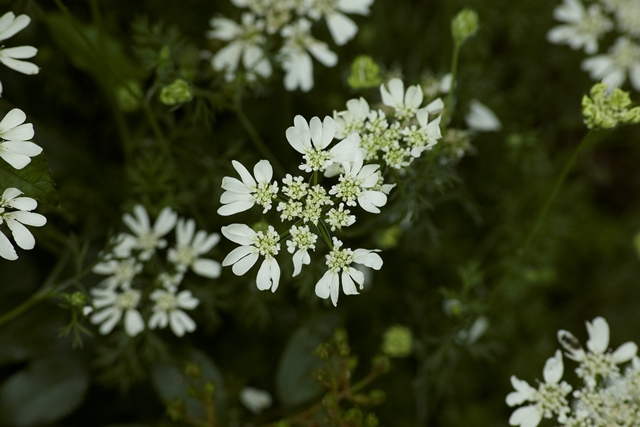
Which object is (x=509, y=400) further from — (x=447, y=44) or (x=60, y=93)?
(x=60, y=93)

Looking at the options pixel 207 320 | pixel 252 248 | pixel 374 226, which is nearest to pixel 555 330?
pixel 374 226

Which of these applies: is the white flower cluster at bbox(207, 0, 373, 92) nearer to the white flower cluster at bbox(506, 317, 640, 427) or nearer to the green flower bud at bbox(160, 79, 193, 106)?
the green flower bud at bbox(160, 79, 193, 106)

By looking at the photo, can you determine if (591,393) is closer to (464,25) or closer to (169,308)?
(464,25)

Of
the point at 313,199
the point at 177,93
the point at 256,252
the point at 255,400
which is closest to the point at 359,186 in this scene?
the point at 313,199

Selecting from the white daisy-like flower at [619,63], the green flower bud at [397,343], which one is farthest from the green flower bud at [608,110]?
the white daisy-like flower at [619,63]

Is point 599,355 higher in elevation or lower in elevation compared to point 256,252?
lower

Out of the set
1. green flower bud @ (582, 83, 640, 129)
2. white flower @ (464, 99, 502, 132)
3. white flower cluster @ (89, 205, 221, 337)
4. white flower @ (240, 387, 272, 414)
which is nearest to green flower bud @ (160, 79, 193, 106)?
white flower cluster @ (89, 205, 221, 337)

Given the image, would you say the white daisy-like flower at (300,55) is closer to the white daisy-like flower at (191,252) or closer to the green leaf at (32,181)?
the white daisy-like flower at (191,252)
